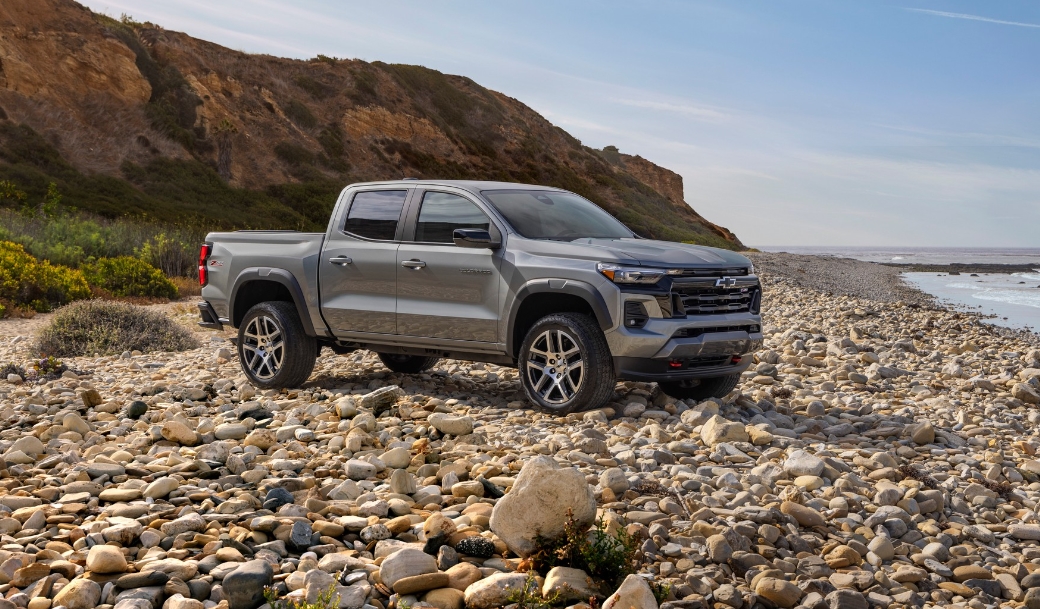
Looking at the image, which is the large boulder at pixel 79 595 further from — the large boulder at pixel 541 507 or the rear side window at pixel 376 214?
the rear side window at pixel 376 214

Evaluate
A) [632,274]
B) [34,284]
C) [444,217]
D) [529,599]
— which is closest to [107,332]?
[34,284]

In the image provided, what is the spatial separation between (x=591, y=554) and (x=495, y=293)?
3804 millimetres

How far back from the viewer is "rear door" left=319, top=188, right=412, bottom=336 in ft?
27.6

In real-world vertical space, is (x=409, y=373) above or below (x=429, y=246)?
below

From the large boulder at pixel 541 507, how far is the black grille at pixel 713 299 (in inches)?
122

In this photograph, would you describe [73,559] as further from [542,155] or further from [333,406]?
[542,155]

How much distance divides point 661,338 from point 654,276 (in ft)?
1.65

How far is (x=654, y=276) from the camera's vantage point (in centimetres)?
720

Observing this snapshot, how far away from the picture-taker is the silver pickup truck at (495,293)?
7293 mm

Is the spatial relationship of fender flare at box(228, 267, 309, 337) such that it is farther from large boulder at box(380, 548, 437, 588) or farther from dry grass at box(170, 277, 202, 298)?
dry grass at box(170, 277, 202, 298)

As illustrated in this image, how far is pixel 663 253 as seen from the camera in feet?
24.6

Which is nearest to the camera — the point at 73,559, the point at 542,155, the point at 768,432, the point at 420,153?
the point at 73,559

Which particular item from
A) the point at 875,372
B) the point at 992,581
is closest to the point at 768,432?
the point at 992,581

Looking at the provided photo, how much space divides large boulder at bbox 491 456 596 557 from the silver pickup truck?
2799 mm
